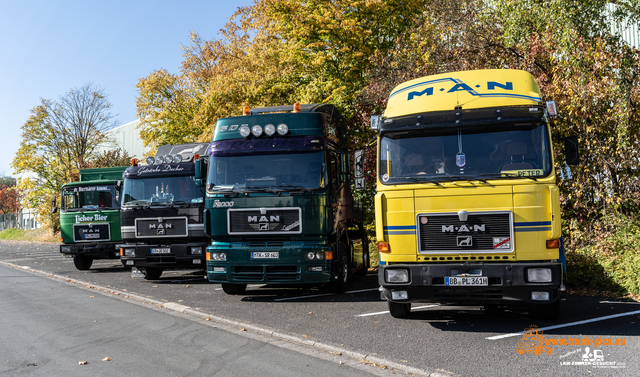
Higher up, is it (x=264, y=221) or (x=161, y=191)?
(x=161, y=191)

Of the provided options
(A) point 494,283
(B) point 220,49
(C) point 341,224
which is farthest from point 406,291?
(B) point 220,49

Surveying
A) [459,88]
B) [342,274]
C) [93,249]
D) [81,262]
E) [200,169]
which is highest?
[459,88]

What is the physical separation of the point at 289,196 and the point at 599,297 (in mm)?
5794

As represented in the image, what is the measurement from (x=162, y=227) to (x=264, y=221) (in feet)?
13.3

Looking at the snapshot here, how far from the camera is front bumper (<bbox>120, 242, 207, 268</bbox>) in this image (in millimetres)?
12641

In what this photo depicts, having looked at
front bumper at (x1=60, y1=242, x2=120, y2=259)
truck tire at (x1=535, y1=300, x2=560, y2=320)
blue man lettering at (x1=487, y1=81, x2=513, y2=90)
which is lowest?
truck tire at (x1=535, y1=300, x2=560, y2=320)

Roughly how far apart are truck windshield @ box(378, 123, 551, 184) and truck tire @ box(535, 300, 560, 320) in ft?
6.33

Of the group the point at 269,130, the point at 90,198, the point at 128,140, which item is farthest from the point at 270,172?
the point at 128,140

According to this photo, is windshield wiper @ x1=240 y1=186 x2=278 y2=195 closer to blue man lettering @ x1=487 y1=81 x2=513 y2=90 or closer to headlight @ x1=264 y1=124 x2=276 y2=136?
headlight @ x1=264 y1=124 x2=276 y2=136

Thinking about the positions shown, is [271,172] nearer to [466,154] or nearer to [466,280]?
[466,154]

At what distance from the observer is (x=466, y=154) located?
7.29m

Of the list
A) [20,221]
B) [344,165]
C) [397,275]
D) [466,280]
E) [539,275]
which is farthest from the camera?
[20,221]

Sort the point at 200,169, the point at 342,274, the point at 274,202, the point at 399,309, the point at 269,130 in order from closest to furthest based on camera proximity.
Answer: the point at 399,309
the point at 274,202
the point at 269,130
the point at 342,274
the point at 200,169

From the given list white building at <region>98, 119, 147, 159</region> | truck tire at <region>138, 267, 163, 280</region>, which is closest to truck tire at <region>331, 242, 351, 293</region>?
truck tire at <region>138, 267, 163, 280</region>
